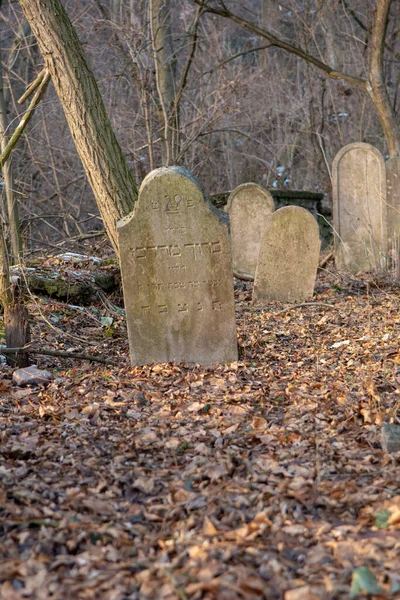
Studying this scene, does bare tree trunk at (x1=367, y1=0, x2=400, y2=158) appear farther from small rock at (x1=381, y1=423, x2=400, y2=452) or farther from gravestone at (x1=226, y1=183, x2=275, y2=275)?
small rock at (x1=381, y1=423, x2=400, y2=452)

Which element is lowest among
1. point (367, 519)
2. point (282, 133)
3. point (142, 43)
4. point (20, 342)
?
point (367, 519)

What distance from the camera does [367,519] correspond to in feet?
9.82

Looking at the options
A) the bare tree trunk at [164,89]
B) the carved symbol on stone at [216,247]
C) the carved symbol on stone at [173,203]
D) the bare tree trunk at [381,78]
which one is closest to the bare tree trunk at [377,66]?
the bare tree trunk at [381,78]

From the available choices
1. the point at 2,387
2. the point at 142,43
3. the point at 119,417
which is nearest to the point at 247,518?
the point at 119,417

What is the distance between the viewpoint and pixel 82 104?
7352 millimetres

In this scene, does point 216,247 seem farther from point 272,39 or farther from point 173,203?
point 272,39

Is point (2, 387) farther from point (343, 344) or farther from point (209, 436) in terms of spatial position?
point (343, 344)

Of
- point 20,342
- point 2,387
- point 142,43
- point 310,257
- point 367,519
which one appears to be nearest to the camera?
point 367,519

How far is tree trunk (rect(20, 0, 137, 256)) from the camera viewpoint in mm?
7266

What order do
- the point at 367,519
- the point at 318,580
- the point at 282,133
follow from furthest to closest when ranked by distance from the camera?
the point at 282,133 < the point at 367,519 < the point at 318,580

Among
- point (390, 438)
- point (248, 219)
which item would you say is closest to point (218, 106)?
point (248, 219)

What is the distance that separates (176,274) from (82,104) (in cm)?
262

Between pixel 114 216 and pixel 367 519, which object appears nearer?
pixel 367 519

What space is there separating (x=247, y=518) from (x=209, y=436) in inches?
42.4
